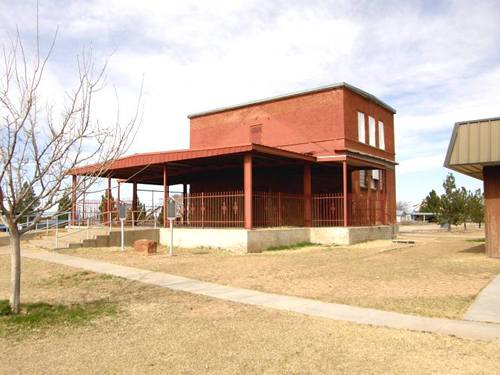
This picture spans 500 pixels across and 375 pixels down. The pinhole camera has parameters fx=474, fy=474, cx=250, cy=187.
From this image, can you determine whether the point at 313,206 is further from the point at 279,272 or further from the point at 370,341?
the point at 370,341

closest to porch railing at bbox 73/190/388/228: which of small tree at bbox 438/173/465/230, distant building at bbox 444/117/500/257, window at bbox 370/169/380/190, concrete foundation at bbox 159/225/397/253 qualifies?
concrete foundation at bbox 159/225/397/253

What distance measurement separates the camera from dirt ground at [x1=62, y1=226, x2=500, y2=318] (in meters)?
8.57

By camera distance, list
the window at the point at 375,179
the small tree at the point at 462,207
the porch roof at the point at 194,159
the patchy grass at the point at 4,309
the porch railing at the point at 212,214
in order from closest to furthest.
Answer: the patchy grass at the point at 4,309
the porch roof at the point at 194,159
the porch railing at the point at 212,214
the window at the point at 375,179
the small tree at the point at 462,207

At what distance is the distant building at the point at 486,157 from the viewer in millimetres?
13695

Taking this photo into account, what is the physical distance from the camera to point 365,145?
2534 centimetres

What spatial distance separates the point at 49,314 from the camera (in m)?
7.51

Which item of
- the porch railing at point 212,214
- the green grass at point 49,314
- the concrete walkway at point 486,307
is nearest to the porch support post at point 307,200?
the porch railing at point 212,214

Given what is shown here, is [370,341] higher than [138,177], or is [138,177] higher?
[138,177]

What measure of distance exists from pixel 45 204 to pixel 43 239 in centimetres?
1353

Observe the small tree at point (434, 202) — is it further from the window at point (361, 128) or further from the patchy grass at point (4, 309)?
the patchy grass at point (4, 309)

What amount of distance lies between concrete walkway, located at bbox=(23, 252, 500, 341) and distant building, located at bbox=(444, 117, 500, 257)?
317 inches

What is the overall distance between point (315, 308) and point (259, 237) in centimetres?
968

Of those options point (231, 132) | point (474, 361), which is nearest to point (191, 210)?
point (231, 132)

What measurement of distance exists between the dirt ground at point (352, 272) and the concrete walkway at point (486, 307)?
0.15 meters
